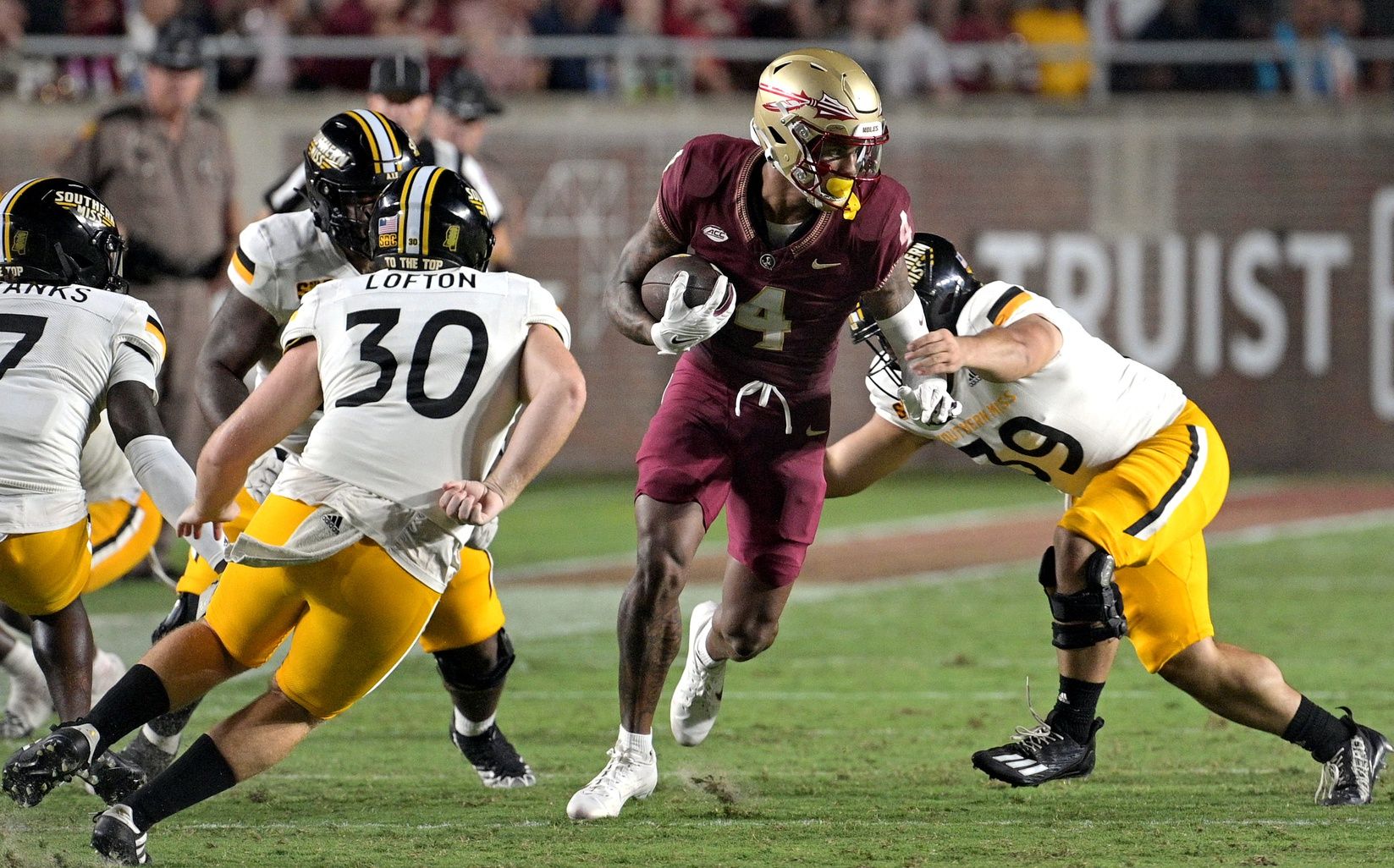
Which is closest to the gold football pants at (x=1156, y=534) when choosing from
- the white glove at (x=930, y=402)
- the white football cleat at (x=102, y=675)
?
the white glove at (x=930, y=402)

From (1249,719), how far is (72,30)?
36.9 ft

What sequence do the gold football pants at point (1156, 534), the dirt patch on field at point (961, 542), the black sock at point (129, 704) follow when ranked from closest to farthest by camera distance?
the black sock at point (129, 704) → the gold football pants at point (1156, 534) → the dirt patch on field at point (961, 542)

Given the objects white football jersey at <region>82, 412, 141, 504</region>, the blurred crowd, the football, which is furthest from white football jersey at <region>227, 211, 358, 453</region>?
the blurred crowd

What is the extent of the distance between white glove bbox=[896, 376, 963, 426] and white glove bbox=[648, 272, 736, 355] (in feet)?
1.76

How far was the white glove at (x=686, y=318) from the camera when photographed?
4.37 m

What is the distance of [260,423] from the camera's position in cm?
398

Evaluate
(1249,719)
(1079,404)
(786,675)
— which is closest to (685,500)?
(1079,404)

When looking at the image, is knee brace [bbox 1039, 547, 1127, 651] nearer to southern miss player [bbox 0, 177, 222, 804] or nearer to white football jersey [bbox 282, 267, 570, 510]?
white football jersey [bbox 282, 267, 570, 510]

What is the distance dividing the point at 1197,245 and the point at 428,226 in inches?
444

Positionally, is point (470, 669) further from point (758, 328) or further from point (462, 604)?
point (758, 328)

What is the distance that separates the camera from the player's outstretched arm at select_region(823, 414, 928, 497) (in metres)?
5.33

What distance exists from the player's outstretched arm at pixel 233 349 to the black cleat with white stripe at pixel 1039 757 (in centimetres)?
222

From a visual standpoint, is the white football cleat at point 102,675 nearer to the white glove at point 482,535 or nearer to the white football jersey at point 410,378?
the white glove at point 482,535

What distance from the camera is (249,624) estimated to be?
13.1ft
